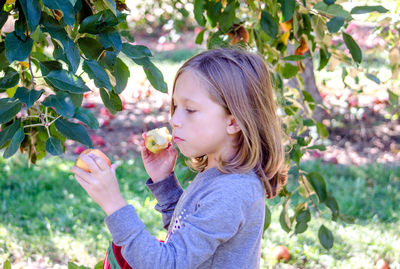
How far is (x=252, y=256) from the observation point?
46.1 inches

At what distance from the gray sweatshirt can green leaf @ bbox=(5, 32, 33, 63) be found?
0.33 metres

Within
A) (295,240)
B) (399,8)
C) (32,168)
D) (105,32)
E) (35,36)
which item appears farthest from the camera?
(32,168)

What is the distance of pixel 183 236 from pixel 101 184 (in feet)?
0.60

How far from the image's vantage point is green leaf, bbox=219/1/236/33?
1.60m

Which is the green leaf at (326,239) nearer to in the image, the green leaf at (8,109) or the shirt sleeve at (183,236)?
the shirt sleeve at (183,236)

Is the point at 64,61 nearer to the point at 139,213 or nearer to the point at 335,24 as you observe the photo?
the point at 335,24

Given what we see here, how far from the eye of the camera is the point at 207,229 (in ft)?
3.35

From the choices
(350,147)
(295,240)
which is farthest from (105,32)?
(350,147)

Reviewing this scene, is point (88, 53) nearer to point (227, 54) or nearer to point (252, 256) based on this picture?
point (227, 54)

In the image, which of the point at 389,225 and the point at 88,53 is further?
the point at 389,225

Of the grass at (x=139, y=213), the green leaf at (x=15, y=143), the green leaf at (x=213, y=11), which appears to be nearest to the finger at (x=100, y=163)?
the green leaf at (x=15, y=143)

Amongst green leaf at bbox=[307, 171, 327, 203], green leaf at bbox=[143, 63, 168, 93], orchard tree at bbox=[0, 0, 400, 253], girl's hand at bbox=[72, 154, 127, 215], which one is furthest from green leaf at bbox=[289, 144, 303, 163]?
girl's hand at bbox=[72, 154, 127, 215]

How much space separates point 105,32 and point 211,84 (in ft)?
0.82

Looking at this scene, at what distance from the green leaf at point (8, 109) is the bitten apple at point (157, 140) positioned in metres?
0.40
